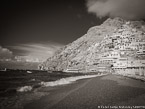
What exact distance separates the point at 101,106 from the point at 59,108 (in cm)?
392

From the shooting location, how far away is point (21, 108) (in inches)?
547

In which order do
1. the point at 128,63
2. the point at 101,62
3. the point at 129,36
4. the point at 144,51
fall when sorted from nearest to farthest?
1. the point at 128,63
2. the point at 144,51
3. the point at 129,36
4. the point at 101,62

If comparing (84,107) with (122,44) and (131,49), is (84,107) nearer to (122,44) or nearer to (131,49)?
(131,49)

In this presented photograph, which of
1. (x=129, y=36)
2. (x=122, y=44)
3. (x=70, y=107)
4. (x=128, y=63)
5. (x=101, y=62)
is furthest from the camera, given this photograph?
(x=101, y=62)

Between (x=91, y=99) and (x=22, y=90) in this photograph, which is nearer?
(x=91, y=99)

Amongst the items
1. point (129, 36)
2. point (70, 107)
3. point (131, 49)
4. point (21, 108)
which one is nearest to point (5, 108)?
point (21, 108)

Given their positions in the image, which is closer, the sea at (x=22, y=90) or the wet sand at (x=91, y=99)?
the wet sand at (x=91, y=99)

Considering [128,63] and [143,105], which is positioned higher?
[128,63]

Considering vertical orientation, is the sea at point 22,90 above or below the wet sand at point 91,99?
below

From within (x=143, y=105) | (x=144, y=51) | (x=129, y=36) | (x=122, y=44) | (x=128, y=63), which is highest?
(x=129, y=36)

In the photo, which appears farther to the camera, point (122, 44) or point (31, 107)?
point (122, 44)

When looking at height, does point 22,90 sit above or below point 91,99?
below

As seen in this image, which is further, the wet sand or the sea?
the sea

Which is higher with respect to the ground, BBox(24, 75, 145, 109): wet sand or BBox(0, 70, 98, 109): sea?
BBox(24, 75, 145, 109): wet sand
